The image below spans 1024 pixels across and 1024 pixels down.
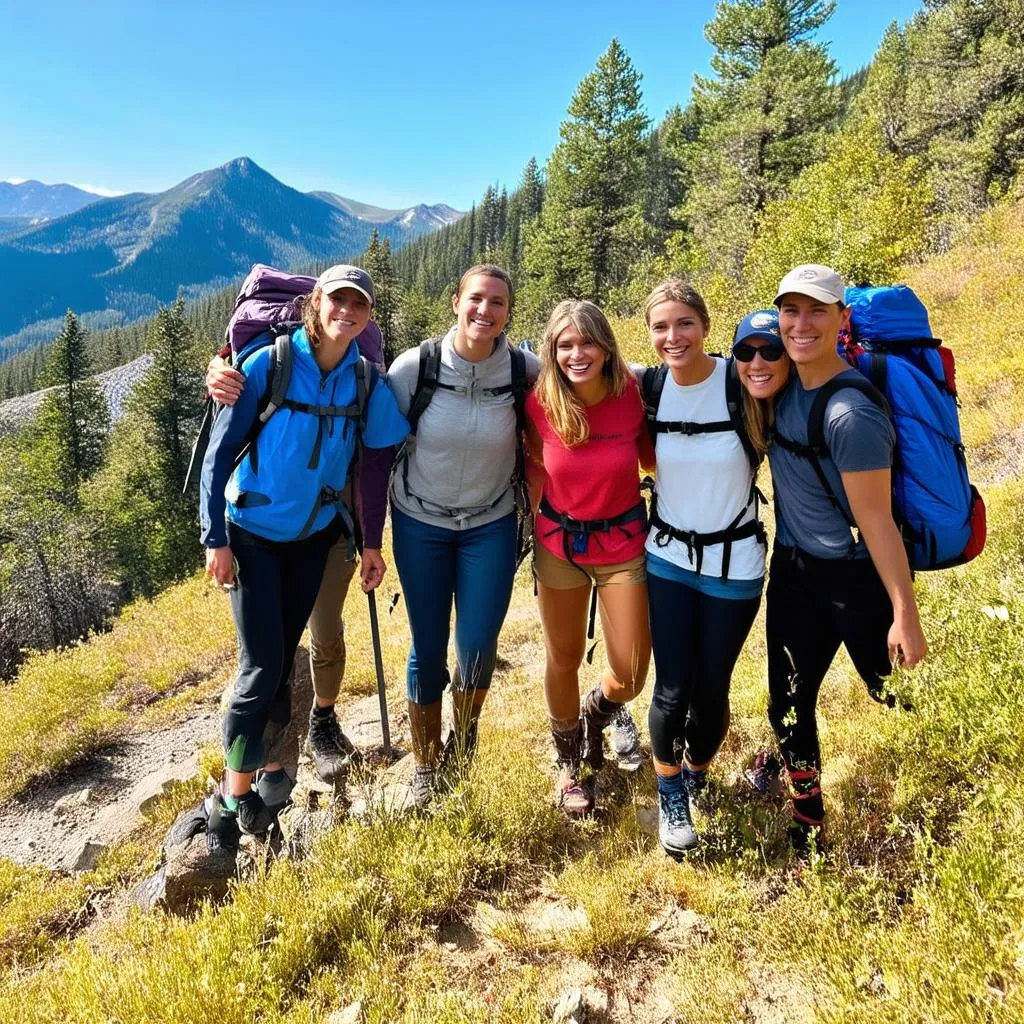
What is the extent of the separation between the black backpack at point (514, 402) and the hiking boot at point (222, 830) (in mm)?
1883

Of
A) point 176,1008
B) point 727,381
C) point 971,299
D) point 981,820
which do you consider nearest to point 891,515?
point 727,381

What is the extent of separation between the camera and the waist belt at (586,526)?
9.82 feet

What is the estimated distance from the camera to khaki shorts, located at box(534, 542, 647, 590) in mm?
3012

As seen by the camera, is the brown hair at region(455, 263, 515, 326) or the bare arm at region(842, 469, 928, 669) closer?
the bare arm at region(842, 469, 928, 669)

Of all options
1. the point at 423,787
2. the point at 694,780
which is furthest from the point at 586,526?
the point at 423,787

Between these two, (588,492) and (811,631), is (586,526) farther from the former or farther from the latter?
(811,631)

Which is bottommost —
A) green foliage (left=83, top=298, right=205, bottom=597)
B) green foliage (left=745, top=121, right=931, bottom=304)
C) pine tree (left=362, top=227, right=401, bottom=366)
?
green foliage (left=83, top=298, right=205, bottom=597)

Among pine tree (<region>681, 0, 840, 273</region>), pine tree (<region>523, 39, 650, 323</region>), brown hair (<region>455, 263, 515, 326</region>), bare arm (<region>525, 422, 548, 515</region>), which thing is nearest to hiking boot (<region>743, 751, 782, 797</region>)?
bare arm (<region>525, 422, 548, 515</region>)

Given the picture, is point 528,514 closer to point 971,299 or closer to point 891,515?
point 891,515

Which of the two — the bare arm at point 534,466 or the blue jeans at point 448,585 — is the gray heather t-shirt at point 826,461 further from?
the blue jeans at point 448,585

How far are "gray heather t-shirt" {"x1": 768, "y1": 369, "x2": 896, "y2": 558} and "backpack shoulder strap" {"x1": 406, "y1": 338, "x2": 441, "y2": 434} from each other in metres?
1.59

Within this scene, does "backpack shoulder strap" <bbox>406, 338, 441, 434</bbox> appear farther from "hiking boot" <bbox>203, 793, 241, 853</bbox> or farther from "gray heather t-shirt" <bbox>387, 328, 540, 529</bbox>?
"hiking boot" <bbox>203, 793, 241, 853</bbox>

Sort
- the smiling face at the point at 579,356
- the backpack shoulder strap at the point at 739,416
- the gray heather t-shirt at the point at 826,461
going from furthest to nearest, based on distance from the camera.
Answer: the smiling face at the point at 579,356
the backpack shoulder strap at the point at 739,416
the gray heather t-shirt at the point at 826,461

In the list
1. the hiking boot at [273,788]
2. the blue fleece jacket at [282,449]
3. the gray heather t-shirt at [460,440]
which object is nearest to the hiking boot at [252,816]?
the hiking boot at [273,788]
